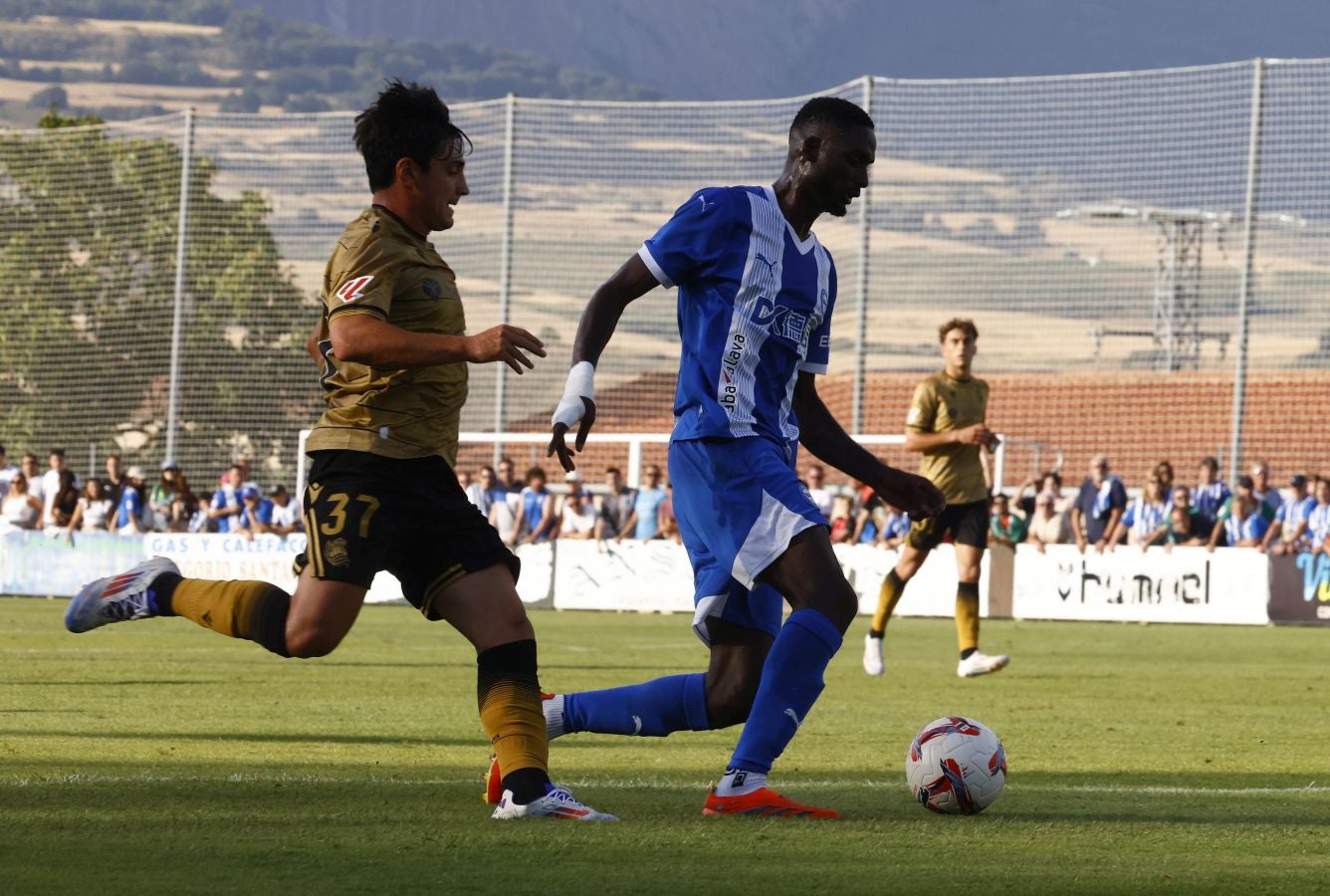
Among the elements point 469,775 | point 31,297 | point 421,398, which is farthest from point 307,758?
point 31,297

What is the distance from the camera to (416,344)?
546cm

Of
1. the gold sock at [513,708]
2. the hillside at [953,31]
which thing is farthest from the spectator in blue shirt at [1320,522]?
the hillside at [953,31]

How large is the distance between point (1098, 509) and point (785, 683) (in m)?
18.1

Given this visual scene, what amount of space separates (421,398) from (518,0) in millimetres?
172989

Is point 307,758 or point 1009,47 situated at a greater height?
point 1009,47

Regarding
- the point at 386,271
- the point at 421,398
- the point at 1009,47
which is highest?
the point at 1009,47

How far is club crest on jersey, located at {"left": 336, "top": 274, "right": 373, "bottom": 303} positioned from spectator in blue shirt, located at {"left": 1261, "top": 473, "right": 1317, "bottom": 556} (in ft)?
59.3

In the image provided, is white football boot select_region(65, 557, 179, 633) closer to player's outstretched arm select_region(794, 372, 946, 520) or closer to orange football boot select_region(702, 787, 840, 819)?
orange football boot select_region(702, 787, 840, 819)

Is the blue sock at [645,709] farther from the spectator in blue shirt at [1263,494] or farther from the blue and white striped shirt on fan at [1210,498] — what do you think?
the blue and white striped shirt on fan at [1210,498]

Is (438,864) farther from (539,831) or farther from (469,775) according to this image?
(469,775)

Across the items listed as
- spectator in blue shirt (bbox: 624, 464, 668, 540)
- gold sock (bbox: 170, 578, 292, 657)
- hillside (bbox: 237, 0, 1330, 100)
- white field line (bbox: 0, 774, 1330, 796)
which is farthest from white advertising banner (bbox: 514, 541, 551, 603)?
hillside (bbox: 237, 0, 1330, 100)

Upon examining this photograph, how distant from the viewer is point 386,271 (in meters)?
5.66

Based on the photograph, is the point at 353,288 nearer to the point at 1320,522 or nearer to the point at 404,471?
the point at 404,471

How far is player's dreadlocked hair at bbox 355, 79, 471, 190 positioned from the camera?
5.88 metres
